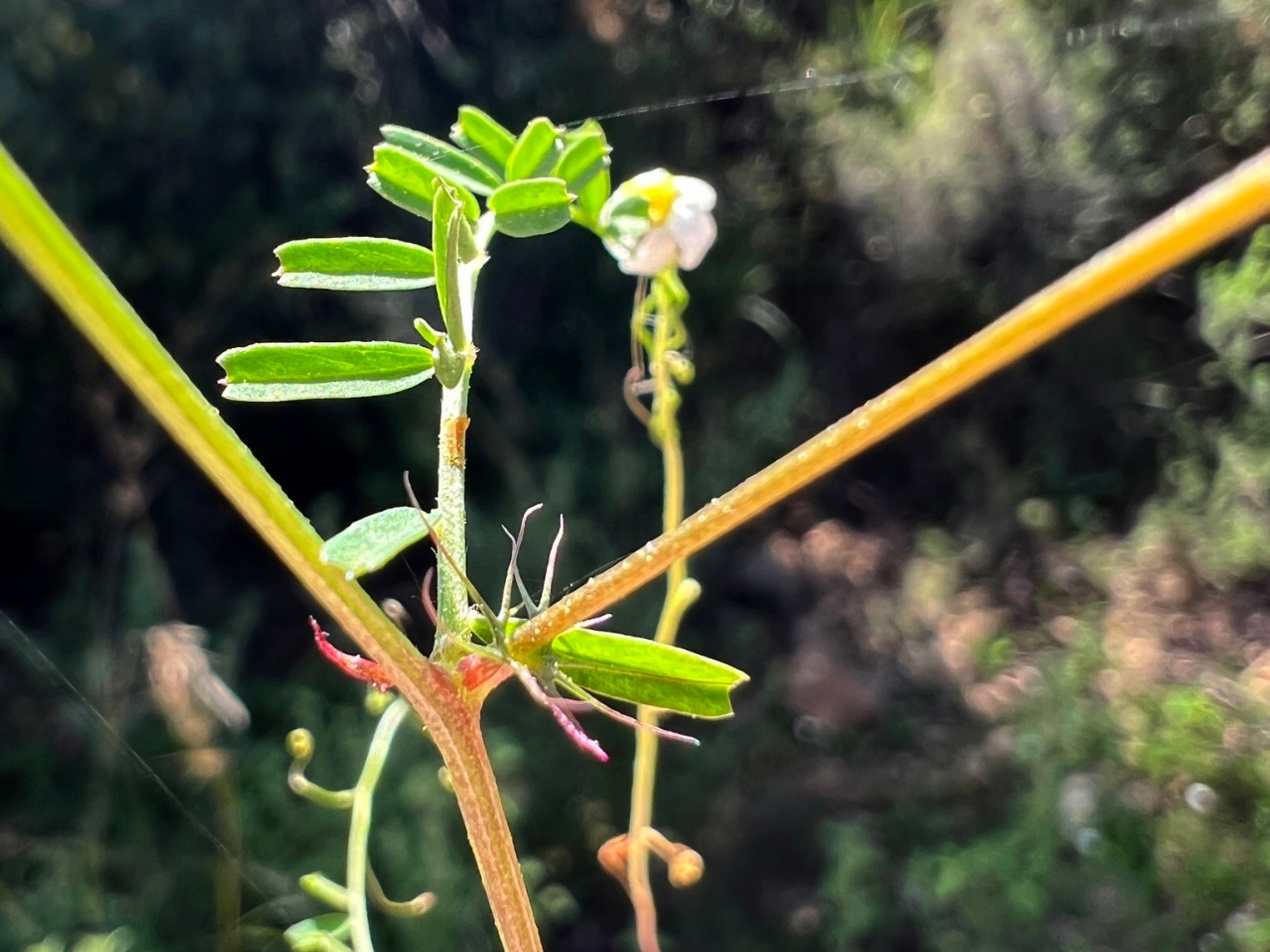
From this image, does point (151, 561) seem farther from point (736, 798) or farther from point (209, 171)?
point (736, 798)

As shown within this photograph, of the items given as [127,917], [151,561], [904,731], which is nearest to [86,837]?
[127,917]

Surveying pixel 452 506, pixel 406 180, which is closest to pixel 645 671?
pixel 452 506

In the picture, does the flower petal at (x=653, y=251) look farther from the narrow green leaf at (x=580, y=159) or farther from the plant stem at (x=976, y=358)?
the plant stem at (x=976, y=358)

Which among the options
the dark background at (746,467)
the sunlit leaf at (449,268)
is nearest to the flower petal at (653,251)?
the sunlit leaf at (449,268)

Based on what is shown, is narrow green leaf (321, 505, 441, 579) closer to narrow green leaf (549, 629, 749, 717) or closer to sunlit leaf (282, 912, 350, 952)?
narrow green leaf (549, 629, 749, 717)

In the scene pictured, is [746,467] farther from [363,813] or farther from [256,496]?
[256,496]

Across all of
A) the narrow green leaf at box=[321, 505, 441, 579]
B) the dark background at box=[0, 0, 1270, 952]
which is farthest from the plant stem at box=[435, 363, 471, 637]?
the dark background at box=[0, 0, 1270, 952]
